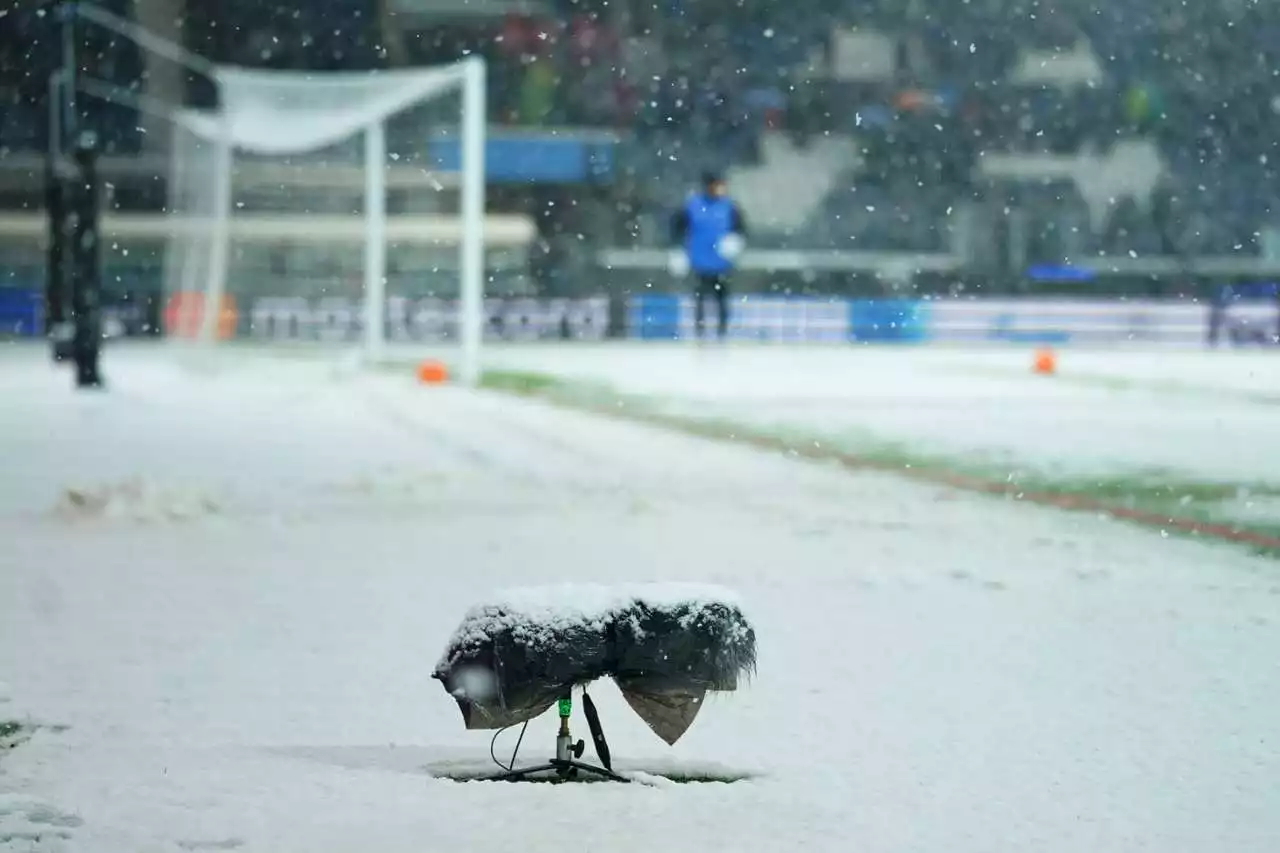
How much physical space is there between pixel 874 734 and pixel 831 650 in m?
1.13

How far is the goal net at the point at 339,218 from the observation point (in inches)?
702

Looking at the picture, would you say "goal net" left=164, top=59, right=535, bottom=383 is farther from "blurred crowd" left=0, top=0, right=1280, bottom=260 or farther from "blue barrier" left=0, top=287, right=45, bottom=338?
"blurred crowd" left=0, top=0, right=1280, bottom=260

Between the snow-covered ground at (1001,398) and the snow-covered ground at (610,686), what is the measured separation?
2.19 m

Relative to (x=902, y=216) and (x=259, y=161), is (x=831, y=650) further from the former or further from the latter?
(x=902, y=216)

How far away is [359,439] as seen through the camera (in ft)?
41.9

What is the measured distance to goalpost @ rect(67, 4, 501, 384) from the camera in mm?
17734

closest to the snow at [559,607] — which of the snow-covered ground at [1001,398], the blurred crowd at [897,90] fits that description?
the snow-covered ground at [1001,398]

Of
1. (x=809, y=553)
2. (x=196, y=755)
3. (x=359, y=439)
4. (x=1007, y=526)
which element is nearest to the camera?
(x=196, y=755)

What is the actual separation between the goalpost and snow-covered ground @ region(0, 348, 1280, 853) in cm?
691

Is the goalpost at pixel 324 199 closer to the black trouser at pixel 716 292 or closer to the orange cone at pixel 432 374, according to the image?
the orange cone at pixel 432 374

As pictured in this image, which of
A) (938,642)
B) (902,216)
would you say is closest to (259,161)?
(902,216)

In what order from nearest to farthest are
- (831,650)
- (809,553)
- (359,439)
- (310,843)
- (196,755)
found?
(310,843) → (196,755) → (831,650) → (809,553) → (359,439)

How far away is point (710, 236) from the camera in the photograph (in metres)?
20.6

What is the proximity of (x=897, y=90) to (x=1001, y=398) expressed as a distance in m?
26.0
